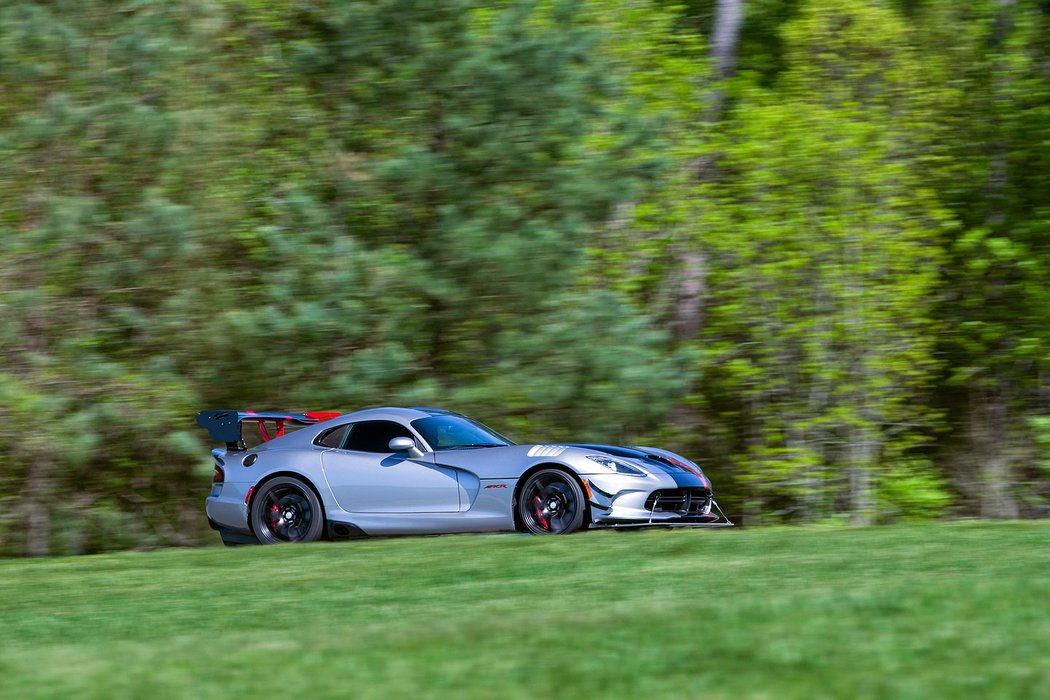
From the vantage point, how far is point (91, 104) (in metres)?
14.5

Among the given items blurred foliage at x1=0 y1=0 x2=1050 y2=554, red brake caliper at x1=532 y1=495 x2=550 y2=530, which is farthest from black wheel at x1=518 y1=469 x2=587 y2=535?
blurred foliage at x1=0 y1=0 x2=1050 y2=554

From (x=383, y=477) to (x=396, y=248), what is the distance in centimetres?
415

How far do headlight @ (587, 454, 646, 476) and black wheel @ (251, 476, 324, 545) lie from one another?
9.45ft

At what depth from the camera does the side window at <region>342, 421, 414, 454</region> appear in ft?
41.6

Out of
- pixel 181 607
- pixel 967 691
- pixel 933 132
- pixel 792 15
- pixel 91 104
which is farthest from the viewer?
pixel 792 15

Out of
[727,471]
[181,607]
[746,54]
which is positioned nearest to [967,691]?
[181,607]

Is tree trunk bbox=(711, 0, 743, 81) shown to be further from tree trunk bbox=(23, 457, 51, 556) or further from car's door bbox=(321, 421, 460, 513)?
tree trunk bbox=(23, 457, 51, 556)

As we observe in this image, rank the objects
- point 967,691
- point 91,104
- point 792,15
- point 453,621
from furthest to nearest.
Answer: point 792,15 → point 91,104 → point 453,621 → point 967,691

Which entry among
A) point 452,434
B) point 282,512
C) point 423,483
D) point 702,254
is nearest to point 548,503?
point 423,483

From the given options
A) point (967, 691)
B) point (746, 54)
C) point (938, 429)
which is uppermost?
point (746, 54)

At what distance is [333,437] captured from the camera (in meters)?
12.8

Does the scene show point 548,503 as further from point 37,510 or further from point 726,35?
point 726,35

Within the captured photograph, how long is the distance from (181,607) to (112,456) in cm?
827

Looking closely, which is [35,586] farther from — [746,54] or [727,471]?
[746,54]
